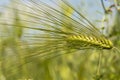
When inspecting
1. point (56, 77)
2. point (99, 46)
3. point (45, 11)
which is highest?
point (45, 11)

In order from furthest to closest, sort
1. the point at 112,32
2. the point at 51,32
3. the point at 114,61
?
the point at 114,61
the point at 112,32
the point at 51,32

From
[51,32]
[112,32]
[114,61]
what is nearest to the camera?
[51,32]

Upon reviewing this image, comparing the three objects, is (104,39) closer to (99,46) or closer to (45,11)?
(99,46)

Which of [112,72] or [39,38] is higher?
[39,38]

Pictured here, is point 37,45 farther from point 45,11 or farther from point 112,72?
point 112,72

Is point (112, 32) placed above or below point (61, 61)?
above

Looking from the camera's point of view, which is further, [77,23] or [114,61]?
[114,61]

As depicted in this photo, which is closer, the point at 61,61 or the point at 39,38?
the point at 39,38

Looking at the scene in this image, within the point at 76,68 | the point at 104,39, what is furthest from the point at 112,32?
the point at 104,39

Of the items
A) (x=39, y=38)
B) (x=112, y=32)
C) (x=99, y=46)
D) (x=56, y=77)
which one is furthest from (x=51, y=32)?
(x=56, y=77)
